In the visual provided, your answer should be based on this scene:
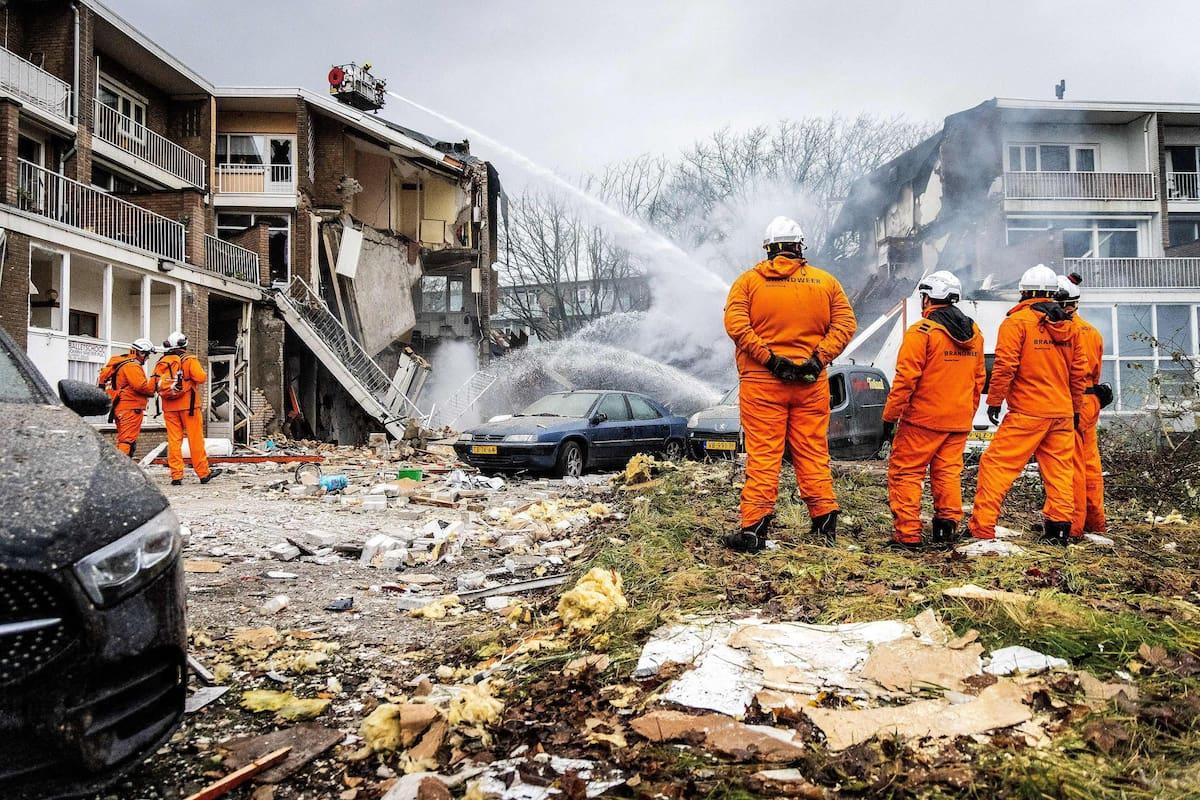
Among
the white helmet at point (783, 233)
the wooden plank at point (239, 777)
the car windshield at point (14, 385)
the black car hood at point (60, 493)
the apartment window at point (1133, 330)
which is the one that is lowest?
the wooden plank at point (239, 777)

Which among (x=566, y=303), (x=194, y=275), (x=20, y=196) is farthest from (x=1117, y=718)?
(x=566, y=303)

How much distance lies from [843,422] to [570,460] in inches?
157

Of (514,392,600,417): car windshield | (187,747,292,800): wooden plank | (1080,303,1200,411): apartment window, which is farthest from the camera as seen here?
(1080,303,1200,411): apartment window

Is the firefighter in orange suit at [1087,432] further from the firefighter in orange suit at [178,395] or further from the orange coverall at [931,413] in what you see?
the firefighter in orange suit at [178,395]

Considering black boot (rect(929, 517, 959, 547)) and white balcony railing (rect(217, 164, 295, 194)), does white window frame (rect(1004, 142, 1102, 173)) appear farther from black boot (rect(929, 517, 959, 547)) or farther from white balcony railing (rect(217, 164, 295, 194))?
black boot (rect(929, 517, 959, 547))

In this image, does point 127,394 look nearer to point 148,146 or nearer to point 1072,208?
point 148,146

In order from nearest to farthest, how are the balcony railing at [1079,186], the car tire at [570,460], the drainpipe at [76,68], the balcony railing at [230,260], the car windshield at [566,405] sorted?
the car tire at [570,460] → the car windshield at [566,405] → the drainpipe at [76,68] → the balcony railing at [230,260] → the balcony railing at [1079,186]

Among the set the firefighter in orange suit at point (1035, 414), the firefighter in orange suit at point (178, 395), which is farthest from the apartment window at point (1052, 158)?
the firefighter in orange suit at point (178, 395)

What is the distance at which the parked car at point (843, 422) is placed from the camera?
1168 centimetres

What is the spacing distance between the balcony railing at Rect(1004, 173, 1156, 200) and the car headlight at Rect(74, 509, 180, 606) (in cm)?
2721

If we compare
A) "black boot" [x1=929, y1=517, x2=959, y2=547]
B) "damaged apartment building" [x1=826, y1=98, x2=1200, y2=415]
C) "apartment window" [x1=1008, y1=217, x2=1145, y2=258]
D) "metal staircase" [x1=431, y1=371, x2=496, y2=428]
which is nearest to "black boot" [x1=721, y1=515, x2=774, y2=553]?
"black boot" [x1=929, y1=517, x2=959, y2=547]

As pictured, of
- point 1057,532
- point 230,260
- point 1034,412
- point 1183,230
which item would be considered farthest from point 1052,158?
point 1057,532

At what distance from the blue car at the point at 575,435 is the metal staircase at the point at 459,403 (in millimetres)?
10735

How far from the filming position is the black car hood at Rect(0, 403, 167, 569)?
77.6 inches
